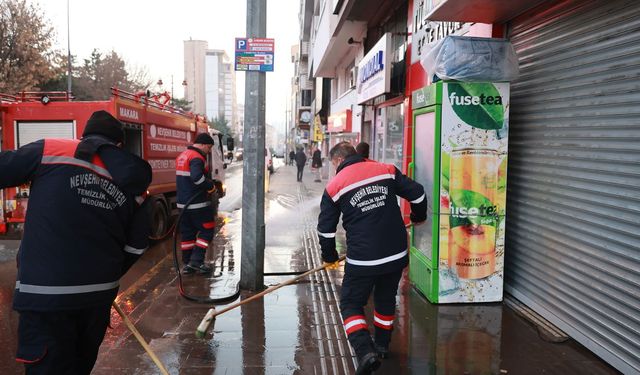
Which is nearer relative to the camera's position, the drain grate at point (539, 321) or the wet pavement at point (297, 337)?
the wet pavement at point (297, 337)

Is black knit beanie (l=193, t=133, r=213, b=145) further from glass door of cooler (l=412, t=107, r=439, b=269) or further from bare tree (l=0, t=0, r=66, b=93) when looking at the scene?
bare tree (l=0, t=0, r=66, b=93)

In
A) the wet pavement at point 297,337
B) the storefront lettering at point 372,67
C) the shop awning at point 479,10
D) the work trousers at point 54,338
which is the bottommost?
the wet pavement at point 297,337

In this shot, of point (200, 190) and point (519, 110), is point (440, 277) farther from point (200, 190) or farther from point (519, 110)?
point (200, 190)

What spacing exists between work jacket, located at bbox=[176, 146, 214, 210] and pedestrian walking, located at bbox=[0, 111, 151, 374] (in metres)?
3.83

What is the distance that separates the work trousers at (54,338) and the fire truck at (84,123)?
230 inches

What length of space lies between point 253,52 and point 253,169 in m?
1.39

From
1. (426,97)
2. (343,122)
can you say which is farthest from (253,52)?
(343,122)

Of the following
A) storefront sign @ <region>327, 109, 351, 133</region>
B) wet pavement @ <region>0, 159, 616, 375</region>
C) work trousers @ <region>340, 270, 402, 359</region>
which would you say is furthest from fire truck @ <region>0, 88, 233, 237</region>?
storefront sign @ <region>327, 109, 351, 133</region>

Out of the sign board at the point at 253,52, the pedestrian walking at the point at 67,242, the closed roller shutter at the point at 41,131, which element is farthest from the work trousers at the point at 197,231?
the pedestrian walking at the point at 67,242

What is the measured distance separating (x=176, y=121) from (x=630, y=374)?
31.9ft

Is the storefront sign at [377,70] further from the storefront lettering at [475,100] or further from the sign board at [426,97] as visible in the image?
the storefront lettering at [475,100]

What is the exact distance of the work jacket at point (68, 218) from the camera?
2.72 metres

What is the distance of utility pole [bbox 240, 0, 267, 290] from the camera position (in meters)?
6.19

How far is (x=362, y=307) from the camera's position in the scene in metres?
4.07
